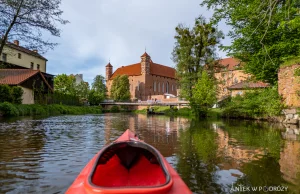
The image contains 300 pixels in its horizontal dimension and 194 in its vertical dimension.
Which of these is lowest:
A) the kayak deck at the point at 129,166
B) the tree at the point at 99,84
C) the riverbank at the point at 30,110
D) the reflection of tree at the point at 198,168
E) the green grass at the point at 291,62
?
the reflection of tree at the point at 198,168

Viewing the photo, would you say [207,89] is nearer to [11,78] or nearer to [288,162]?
[288,162]

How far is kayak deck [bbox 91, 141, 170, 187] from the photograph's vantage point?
3852mm

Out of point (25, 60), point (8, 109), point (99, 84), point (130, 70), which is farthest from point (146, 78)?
point (8, 109)

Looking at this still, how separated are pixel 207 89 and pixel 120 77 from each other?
49023mm

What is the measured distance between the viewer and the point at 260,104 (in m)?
20.9

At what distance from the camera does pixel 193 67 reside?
34.6 meters

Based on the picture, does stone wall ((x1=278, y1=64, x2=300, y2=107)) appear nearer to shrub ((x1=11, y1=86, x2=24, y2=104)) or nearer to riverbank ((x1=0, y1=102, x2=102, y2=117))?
riverbank ((x1=0, y1=102, x2=102, y2=117))

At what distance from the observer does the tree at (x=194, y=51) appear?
1320 inches

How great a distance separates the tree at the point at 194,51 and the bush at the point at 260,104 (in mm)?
8128

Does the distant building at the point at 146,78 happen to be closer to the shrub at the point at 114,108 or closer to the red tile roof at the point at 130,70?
the red tile roof at the point at 130,70

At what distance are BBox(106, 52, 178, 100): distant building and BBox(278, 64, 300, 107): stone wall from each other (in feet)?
206

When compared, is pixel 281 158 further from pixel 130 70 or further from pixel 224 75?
pixel 130 70

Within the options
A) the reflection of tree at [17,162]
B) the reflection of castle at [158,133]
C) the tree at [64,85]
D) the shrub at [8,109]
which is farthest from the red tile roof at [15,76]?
the reflection of tree at [17,162]

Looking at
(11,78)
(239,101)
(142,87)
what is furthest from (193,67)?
(142,87)
